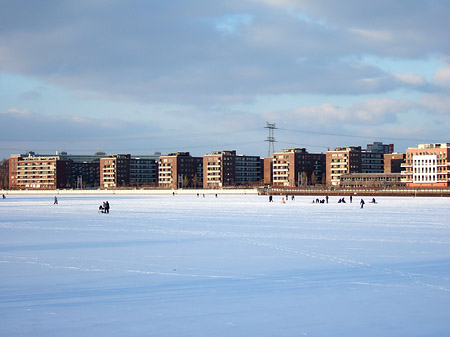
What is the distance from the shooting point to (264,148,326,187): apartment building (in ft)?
584

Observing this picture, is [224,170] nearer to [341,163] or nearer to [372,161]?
[341,163]

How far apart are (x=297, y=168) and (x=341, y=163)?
44.3 ft

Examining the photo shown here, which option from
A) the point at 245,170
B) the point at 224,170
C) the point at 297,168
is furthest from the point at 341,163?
the point at 224,170

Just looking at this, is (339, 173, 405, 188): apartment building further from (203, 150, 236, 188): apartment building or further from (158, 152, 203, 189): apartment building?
(158, 152, 203, 189): apartment building

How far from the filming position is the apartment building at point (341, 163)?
564 ft

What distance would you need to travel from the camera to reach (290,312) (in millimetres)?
10477

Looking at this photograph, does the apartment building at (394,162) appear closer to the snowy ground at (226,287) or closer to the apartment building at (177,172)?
the apartment building at (177,172)

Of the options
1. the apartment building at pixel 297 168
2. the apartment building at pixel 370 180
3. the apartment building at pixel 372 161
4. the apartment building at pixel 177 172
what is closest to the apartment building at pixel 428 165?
the apartment building at pixel 370 180

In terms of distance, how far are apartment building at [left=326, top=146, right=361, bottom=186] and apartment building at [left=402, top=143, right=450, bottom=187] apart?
97.0 feet

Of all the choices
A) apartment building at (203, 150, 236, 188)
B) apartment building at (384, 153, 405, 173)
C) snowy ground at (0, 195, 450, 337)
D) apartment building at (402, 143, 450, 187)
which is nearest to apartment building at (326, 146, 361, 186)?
apartment building at (384, 153, 405, 173)

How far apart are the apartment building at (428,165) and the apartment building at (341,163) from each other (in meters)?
29.6

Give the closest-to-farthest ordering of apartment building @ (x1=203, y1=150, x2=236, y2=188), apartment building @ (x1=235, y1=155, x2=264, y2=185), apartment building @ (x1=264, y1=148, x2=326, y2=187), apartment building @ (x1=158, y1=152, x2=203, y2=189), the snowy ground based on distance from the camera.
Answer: the snowy ground
apartment building @ (x1=264, y1=148, x2=326, y2=187)
apartment building @ (x1=203, y1=150, x2=236, y2=188)
apartment building @ (x1=235, y1=155, x2=264, y2=185)
apartment building @ (x1=158, y1=152, x2=203, y2=189)

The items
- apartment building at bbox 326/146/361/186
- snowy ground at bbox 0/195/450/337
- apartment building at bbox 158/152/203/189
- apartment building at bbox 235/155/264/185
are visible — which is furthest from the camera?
apartment building at bbox 158/152/203/189

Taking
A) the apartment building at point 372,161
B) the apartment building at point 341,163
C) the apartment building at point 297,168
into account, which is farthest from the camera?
the apartment building at point 297,168
